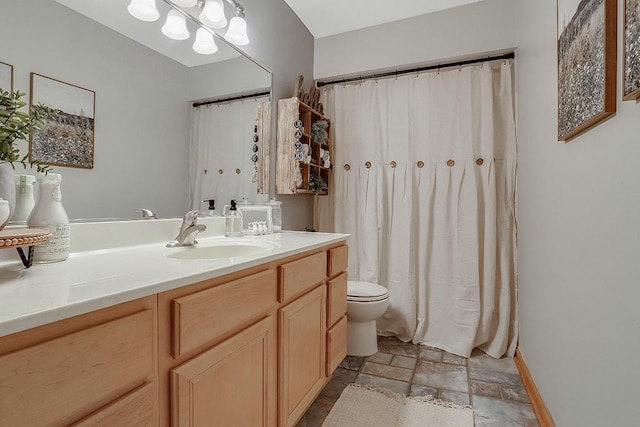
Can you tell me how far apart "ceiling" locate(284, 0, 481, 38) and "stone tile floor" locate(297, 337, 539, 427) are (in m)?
2.46

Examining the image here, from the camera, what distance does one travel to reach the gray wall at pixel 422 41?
2209 millimetres

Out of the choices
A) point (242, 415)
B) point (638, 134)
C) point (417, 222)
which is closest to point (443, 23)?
point (417, 222)

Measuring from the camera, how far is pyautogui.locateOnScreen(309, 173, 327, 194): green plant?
2.40 metres

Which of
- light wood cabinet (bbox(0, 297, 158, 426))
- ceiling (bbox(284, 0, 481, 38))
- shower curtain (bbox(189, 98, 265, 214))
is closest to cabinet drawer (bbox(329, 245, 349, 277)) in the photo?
shower curtain (bbox(189, 98, 265, 214))

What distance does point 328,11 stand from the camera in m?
2.39

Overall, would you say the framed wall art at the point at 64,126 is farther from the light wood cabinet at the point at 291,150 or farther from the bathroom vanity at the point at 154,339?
the light wood cabinet at the point at 291,150

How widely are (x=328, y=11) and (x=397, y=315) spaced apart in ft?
7.70

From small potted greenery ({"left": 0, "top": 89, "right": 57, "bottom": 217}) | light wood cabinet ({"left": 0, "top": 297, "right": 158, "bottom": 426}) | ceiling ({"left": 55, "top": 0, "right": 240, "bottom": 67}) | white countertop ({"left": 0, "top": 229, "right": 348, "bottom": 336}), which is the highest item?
ceiling ({"left": 55, "top": 0, "right": 240, "bottom": 67})

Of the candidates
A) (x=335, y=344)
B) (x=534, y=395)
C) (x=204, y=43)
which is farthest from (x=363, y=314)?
(x=204, y=43)

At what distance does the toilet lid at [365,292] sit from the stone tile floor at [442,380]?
16.9 inches

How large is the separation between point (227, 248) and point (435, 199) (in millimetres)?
1618

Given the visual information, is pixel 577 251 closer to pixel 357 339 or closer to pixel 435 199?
pixel 435 199

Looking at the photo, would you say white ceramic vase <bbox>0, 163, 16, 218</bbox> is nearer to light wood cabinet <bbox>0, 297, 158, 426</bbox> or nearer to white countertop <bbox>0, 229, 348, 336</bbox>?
white countertop <bbox>0, 229, 348, 336</bbox>

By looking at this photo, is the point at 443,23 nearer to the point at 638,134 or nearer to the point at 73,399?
the point at 638,134
